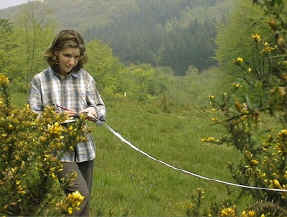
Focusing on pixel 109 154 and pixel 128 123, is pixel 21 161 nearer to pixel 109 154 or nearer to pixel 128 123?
pixel 109 154

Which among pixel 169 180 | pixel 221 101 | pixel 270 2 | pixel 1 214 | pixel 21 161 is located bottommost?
pixel 169 180

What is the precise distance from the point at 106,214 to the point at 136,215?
22.4 inches

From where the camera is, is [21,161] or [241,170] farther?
[241,170]

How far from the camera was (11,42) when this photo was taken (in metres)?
25.4

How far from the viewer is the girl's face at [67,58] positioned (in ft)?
11.2

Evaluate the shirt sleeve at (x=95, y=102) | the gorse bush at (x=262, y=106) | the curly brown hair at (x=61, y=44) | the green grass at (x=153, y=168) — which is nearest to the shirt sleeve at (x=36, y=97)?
the curly brown hair at (x=61, y=44)

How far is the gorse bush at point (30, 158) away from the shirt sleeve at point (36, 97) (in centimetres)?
96

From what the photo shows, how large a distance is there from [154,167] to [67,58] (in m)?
4.70

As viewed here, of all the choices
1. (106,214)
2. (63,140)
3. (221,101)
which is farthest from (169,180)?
(63,140)

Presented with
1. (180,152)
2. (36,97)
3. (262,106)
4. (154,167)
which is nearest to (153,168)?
→ (154,167)

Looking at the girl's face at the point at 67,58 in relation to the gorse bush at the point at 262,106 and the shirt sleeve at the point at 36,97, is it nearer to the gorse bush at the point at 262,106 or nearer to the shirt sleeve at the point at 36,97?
the shirt sleeve at the point at 36,97

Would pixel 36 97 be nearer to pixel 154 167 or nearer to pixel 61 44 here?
pixel 61 44

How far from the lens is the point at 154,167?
769 cm

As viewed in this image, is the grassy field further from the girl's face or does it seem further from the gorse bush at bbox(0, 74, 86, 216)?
the girl's face
